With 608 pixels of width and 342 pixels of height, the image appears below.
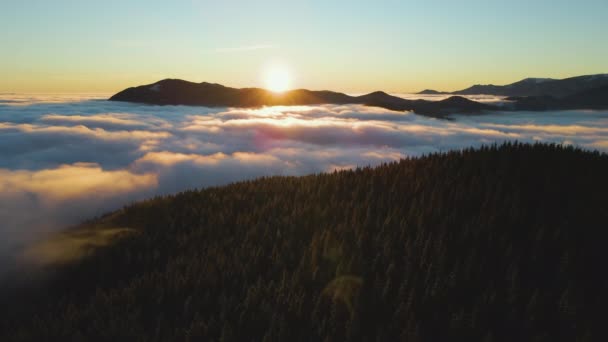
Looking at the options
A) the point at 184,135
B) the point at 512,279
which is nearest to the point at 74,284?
the point at 512,279

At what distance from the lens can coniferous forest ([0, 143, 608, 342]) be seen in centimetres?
698

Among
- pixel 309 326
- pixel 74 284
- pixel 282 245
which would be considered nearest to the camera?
pixel 309 326

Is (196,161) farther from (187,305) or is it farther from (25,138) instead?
(187,305)

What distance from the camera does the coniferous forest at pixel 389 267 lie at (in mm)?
6977

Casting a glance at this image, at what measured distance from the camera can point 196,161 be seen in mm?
177375

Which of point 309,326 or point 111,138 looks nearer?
point 309,326

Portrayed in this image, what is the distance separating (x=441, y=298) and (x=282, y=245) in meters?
4.60

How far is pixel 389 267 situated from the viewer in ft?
26.7

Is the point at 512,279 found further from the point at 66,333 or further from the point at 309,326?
the point at 66,333

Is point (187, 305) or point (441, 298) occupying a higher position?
point (441, 298)

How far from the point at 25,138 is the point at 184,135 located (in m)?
66.3

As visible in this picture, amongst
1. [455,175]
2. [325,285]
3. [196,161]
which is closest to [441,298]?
[325,285]

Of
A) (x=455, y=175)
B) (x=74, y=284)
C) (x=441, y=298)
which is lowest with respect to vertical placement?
(x=74, y=284)

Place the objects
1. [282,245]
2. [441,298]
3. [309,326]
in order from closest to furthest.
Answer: [309,326], [441,298], [282,245]
